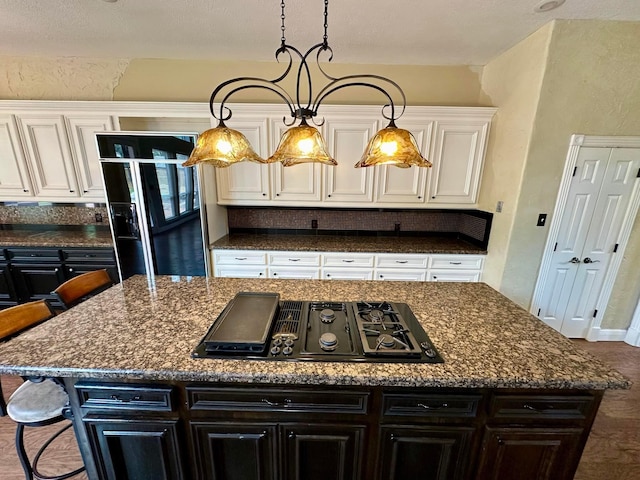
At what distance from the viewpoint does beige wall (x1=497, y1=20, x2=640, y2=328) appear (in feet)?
6.88

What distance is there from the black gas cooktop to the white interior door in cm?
212

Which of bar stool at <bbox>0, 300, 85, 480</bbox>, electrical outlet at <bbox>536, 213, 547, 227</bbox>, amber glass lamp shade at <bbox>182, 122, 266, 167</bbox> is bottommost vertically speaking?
bar stool at <bbox>0, 300, 85, 480</bbox>

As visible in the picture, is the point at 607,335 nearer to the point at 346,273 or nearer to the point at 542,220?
the point at 542,220

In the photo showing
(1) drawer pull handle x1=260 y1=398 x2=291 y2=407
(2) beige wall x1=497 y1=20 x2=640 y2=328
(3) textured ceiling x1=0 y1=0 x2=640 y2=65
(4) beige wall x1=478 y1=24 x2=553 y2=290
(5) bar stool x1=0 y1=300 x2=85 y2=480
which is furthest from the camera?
(4) beige wall x1=478 y1=24 x2=553 y2=290

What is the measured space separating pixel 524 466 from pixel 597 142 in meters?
2.59

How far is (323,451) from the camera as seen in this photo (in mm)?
1178

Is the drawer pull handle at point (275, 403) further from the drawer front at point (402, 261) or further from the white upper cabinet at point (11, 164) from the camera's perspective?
the white upper cabinet at point (11, 164)

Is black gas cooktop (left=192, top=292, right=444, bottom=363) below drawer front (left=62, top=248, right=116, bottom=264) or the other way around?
the other way around

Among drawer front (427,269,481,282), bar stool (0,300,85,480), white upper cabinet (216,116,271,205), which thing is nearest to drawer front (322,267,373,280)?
drawer front (427,269,481,282)

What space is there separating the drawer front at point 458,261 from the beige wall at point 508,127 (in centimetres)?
9

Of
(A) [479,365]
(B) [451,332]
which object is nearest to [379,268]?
(B) [451,332]

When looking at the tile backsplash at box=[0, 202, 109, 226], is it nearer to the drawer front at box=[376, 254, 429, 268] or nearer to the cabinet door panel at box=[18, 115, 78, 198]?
the cabinet door panel at box=[18, 115, 78, 198]

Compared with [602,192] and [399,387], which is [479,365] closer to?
[399,387]

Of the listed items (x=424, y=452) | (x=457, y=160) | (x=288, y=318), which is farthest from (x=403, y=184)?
(x=424, y=452)
